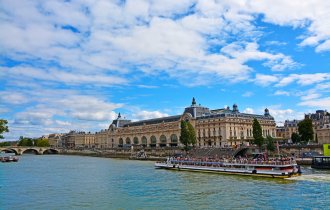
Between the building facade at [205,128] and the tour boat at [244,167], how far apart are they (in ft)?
167

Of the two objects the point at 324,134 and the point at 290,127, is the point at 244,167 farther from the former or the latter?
the point at 290,127

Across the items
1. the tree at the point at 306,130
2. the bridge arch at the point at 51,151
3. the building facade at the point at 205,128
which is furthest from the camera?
the bridge arch at the point at 51,151

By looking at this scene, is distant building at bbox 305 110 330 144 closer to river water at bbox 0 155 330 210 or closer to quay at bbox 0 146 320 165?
quay at bbox 0 146 320 165

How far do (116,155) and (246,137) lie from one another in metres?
45.2

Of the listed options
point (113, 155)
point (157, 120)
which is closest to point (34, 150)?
point (157, 120)

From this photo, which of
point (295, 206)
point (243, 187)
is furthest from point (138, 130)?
point (295, 206)

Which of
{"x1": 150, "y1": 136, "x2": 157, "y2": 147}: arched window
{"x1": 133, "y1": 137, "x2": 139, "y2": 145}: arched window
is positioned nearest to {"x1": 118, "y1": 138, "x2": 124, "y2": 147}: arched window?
{"x1": 133, "y1": 137, "x2": 139, "y2": 145}: arched window

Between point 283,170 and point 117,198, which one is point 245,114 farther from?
point 117,198

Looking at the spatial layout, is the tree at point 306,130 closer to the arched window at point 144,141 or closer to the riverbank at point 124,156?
the riverbank at point 124,156

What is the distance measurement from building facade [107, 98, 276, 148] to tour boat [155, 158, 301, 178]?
50793mm

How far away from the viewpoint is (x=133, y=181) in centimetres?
5128

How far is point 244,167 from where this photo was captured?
5881 cm

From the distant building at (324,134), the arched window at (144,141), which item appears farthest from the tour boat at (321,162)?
the arched window at (144,141)

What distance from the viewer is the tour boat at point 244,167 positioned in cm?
5269
